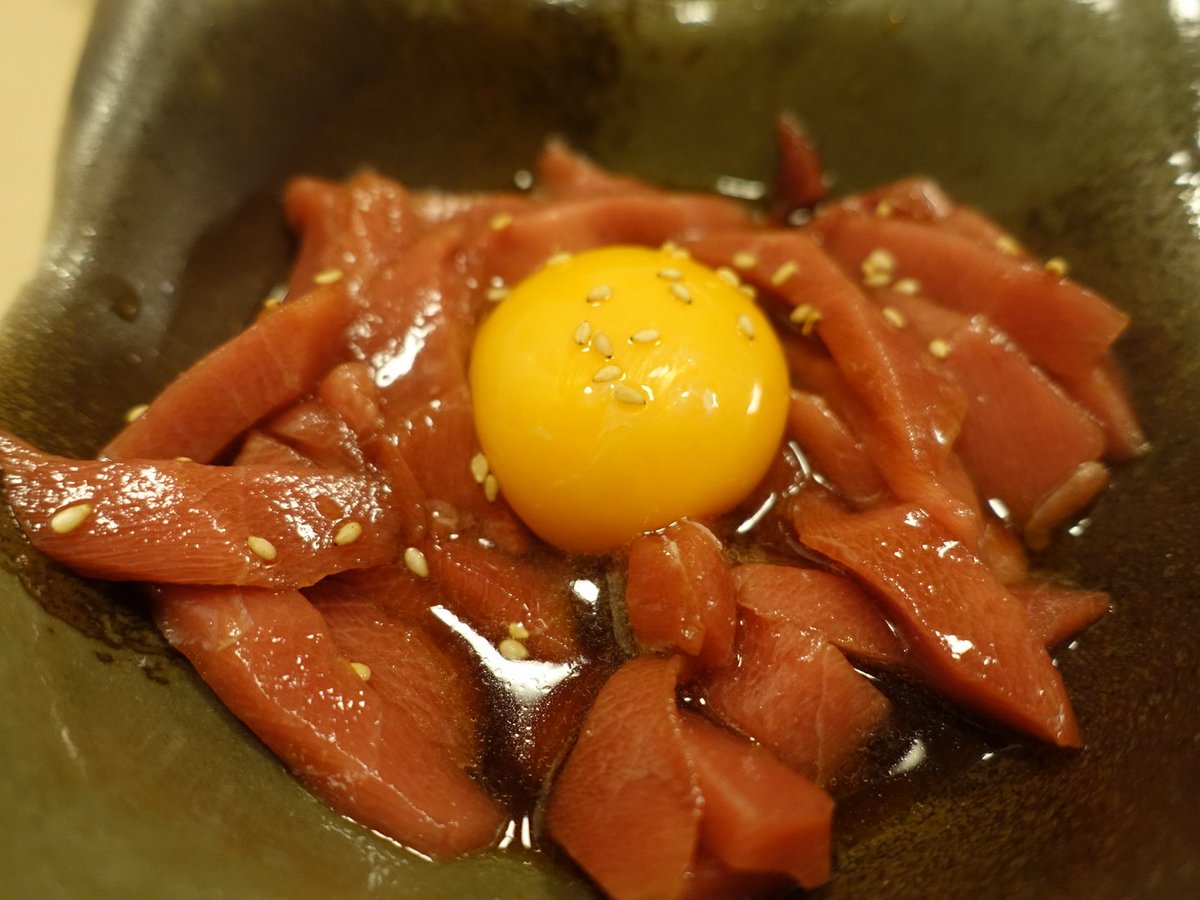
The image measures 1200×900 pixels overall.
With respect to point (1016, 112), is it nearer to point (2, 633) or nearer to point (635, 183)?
point (635, 183)

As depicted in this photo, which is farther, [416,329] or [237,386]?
[416,329]

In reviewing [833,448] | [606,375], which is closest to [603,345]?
[606,375]

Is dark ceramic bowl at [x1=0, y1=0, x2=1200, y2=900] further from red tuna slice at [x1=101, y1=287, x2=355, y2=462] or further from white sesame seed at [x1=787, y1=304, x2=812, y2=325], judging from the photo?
white sesame seed at [x1=787, y1=304, x2=812, y2=325]

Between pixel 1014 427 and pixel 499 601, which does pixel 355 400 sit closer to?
pixel 499 601

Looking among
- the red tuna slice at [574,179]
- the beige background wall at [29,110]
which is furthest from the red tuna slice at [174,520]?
the red tuna slice at [574,179]

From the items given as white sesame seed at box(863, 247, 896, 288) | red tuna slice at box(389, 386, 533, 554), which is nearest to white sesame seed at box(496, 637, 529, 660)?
red tuna slice at box(389, 386, 533, 554)

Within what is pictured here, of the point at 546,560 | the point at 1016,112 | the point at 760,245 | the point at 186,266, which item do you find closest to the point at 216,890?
the point at 546,560
